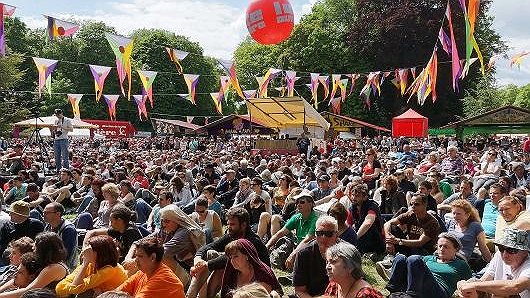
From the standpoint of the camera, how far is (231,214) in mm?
5047

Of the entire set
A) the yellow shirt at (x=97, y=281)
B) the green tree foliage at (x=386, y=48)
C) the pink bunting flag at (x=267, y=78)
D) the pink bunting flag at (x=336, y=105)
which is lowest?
the yellow shirt at (x=97, y=281)

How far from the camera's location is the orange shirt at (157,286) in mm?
4075

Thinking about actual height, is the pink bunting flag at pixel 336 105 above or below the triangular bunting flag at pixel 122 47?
below

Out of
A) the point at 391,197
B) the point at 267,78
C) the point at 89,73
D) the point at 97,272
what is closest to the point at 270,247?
the point at 391,197

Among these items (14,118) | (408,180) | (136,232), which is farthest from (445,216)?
(14,118)

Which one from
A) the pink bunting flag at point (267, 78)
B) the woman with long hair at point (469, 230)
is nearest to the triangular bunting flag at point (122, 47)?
the pink bunting flag at point (267, 78)

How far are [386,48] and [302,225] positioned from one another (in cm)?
3796

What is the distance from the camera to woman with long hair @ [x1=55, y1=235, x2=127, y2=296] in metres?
4.36

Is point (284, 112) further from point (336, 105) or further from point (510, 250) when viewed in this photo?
point (510, 250)

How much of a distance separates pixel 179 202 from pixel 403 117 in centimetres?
2277

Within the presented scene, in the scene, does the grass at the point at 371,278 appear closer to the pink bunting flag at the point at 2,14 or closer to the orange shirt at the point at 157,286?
the orange shirt at the point at 157,286

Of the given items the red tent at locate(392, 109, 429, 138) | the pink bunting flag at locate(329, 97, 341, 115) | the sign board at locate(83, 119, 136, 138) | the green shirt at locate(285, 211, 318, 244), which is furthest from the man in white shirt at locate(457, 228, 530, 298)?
the sign board at locate(83, 119, 136, 138)

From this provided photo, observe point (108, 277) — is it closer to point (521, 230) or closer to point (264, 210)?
point (521, 230)

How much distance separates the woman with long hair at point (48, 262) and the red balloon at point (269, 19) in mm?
8161
